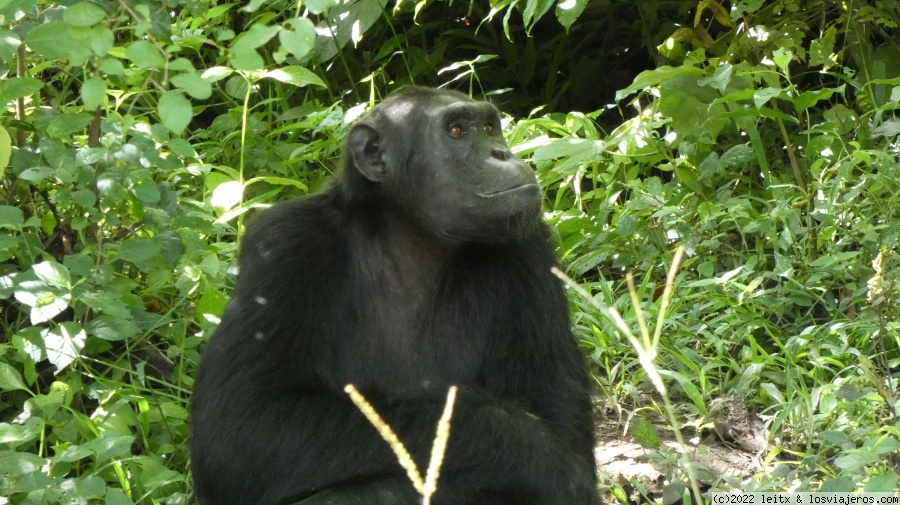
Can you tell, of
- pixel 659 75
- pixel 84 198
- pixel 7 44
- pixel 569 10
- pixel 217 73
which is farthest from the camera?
pixel 659 75

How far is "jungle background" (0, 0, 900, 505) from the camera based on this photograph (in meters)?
4.60

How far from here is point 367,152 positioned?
185 inches

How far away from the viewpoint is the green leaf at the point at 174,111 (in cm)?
283

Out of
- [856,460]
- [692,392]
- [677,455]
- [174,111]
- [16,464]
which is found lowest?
[677,455]

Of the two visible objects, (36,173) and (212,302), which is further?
(212,302)

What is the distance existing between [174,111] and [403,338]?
75.9 inches

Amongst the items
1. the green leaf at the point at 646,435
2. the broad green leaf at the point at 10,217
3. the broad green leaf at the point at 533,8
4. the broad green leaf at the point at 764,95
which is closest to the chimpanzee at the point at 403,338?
the green leaf at the point at 646,435

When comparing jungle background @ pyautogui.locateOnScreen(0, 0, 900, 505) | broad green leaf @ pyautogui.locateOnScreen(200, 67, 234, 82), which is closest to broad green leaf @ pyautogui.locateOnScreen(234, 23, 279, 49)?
jungle background @ pyautogui.locateOnScreen(0, 0, 900, 505)

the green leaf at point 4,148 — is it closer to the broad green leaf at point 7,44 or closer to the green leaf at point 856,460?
the broad green leaf at point 7,44

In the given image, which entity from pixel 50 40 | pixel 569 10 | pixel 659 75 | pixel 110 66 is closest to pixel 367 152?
pixel 50 40

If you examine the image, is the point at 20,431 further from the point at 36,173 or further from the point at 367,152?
the point at 367,152

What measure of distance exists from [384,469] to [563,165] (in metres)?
2.89

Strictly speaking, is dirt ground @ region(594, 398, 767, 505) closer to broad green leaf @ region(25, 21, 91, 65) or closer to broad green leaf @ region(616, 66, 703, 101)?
broad green leaf @ region(616, 66, 703, 101)

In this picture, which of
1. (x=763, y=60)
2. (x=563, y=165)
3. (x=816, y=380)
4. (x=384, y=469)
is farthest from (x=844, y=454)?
(x=763, y=60)
